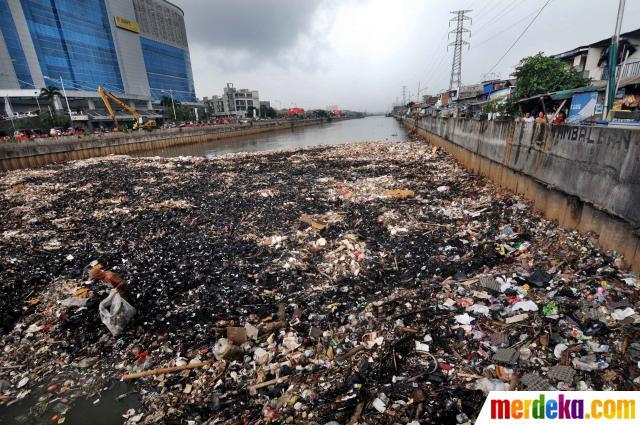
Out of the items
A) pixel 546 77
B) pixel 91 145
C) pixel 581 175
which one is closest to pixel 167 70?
pixel 91 145

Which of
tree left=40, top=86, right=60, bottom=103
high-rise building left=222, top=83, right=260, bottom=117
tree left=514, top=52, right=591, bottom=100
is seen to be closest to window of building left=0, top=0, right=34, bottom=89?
tree left=40, top=86, right=60, bottom=103

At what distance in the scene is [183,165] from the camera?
1633 centimetres

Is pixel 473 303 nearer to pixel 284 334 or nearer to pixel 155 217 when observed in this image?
pixel 284 334

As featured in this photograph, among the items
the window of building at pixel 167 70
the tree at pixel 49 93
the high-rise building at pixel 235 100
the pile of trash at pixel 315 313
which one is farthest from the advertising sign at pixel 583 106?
the high-rise building at pixel 235 100

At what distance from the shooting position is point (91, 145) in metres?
23.8

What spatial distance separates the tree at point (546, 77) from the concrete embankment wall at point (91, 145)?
33275 mm

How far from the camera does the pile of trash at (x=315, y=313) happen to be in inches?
107

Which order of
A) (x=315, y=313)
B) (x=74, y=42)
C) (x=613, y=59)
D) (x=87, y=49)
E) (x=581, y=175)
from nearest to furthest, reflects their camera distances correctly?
(x=315, y=313)
(x=581, y=175)
(x=613, y=59)
(x=74, y=42)
(x=87, y=49)

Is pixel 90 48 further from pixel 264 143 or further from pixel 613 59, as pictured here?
pixel 613 59

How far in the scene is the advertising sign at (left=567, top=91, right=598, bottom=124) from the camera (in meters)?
16.6

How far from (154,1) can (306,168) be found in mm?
99048

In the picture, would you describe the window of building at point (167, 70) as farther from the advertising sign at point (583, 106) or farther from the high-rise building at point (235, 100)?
the advertising sign at point (583, 106)

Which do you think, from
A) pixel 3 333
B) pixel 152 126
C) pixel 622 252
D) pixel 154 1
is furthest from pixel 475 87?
pixel 154 1

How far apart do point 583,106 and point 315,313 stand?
22.0 meters
